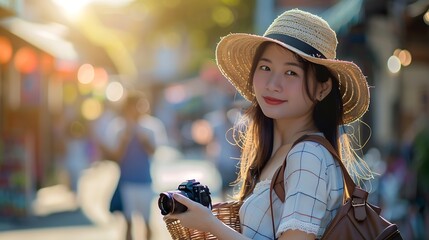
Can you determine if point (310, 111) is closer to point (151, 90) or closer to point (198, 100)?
point (198, 100)

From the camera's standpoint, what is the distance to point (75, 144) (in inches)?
739

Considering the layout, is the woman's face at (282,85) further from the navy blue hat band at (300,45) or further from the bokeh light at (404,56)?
the bokeh light at (404,56)

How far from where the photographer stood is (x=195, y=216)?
274cm

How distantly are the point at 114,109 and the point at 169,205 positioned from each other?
61.0 ft

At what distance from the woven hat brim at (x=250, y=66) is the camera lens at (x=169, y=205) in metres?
0.59

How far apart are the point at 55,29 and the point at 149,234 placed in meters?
10.6

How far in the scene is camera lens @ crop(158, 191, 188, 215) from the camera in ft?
8.93

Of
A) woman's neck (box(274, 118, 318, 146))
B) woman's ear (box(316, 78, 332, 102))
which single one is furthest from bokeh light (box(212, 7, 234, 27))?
woman's ear (box(316, 78, 332, 102))

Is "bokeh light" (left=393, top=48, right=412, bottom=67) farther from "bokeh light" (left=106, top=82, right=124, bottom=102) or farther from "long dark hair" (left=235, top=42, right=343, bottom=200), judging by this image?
"bokeh light" (left=106, top=82, right=124, bottom=102)

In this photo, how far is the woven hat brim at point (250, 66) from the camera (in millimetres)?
2893

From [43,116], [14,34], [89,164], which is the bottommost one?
[89,164]

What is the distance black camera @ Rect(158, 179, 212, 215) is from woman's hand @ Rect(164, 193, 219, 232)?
2cm

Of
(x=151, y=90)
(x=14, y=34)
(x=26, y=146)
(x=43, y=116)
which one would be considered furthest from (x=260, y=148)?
(x=151, y=90)

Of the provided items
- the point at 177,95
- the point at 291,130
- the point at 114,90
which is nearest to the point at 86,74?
the point at 114,90
